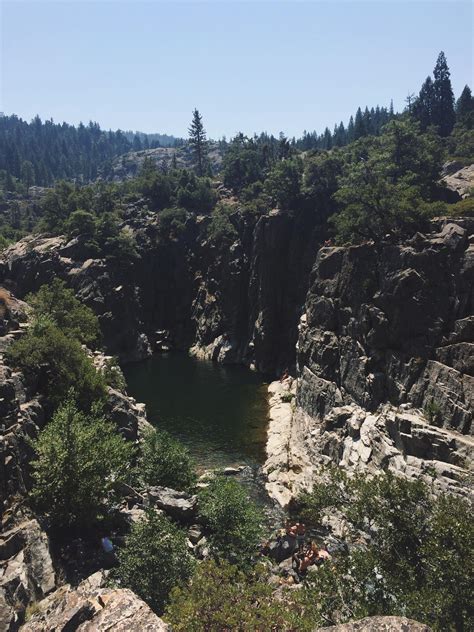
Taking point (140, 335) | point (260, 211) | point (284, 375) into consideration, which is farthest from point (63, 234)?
point (284, 375)

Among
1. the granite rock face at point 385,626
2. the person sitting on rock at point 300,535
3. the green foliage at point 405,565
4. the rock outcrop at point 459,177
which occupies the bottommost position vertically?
the person sitting on rock at point 300,535

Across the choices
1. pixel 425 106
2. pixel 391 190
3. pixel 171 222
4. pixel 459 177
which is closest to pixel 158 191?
pixel 171 222

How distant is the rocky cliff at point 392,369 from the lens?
39.9 m


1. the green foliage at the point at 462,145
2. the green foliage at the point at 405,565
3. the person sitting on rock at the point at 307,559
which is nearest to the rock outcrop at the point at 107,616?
the green foliage at the point at 405,565

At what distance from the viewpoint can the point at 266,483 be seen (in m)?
51.4

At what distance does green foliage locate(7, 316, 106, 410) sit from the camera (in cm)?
4241

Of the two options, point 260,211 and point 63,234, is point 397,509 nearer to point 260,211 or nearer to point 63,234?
point 260,211

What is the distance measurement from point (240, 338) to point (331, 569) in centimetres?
8310

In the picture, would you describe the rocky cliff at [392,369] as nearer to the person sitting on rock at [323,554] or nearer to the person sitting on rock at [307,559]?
Result: the person sitting on rock at [323,554]

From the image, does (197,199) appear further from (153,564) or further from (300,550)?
(153,564)

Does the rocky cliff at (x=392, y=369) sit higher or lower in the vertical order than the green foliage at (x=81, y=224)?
lower

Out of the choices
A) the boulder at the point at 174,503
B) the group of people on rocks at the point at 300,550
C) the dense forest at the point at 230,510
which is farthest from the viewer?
the boulder at the point at 174,503

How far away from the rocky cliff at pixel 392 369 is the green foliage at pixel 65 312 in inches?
1234

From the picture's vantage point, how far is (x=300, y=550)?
110 feet
